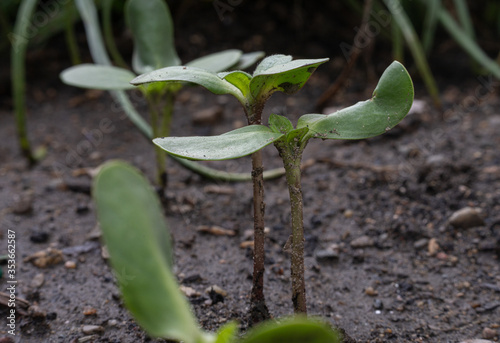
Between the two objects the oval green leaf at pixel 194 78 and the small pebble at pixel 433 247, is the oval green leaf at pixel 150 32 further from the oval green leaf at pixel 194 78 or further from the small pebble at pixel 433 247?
the small pebble at pixel 433 247

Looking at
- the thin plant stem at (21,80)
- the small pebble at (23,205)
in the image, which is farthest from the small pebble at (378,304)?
the thin plant stem at (21,80)

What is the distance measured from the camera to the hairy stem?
618 millimetres

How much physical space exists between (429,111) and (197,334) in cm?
140

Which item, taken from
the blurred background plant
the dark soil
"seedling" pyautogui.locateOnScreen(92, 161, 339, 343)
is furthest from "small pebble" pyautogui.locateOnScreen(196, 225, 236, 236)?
the blurred background plant

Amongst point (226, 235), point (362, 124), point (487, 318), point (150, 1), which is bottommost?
point (487, 318)

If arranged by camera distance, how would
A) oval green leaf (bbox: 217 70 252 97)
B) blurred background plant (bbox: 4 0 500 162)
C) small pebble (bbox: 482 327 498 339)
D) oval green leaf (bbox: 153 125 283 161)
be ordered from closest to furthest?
oval green leaf (bbox: 153 125 283 161)
oval green leaf (bbox: 217 70 252 97)
small pebble (bbox: 482 327 498 339)
blurred background plant (bbox: 4 0 500 162)

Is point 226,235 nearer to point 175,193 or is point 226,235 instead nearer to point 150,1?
point 175,193

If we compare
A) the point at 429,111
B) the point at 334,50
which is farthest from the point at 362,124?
the point at 334,50

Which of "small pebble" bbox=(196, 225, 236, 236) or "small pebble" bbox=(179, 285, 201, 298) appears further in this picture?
"small pebble" bbox=(196, 225, 236, 236)

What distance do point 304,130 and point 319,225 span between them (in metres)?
0.51

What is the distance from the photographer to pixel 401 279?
0.90 metres

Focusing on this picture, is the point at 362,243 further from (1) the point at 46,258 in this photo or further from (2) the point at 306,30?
(2) the point at 306,30

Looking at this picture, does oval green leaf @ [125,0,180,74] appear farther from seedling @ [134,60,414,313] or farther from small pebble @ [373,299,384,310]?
small pebble @ [373,299,384,310]

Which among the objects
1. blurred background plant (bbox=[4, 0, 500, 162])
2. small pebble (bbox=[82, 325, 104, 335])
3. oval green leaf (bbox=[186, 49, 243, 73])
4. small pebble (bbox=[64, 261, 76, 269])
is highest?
blurred background plant (bbox=[4, 0, 500, 162])
